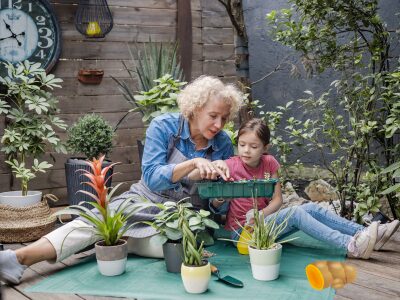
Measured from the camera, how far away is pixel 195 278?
2.37 m

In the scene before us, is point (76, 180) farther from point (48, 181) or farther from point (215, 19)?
point (215, 19)

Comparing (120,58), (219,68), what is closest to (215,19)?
(219,68)

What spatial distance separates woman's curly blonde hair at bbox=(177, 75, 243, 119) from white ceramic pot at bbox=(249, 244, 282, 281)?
32.1 inches

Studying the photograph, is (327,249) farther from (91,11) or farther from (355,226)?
(91,11)

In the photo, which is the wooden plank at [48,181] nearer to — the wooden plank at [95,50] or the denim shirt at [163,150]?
the wooden plank at [95,50]

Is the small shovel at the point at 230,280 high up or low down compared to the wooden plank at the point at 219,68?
down

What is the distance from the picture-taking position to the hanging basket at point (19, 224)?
11.0 ft

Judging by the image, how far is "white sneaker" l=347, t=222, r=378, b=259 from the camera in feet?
9.55

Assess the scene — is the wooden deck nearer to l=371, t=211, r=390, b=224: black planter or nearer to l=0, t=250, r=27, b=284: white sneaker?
l=0, t=250, r=27, b=284: white sneaker

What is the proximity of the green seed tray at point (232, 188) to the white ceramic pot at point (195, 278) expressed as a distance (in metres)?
0.47

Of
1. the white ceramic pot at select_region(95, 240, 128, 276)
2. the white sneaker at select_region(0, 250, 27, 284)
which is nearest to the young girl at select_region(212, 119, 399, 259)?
the white ceramic pot at select_region(95, 240, 128, 276)

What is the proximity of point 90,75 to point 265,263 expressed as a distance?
2706 millimetres

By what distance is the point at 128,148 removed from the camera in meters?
4.93

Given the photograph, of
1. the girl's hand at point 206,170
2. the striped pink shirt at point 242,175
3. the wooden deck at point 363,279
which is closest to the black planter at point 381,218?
the wooden deck at point 363,279
